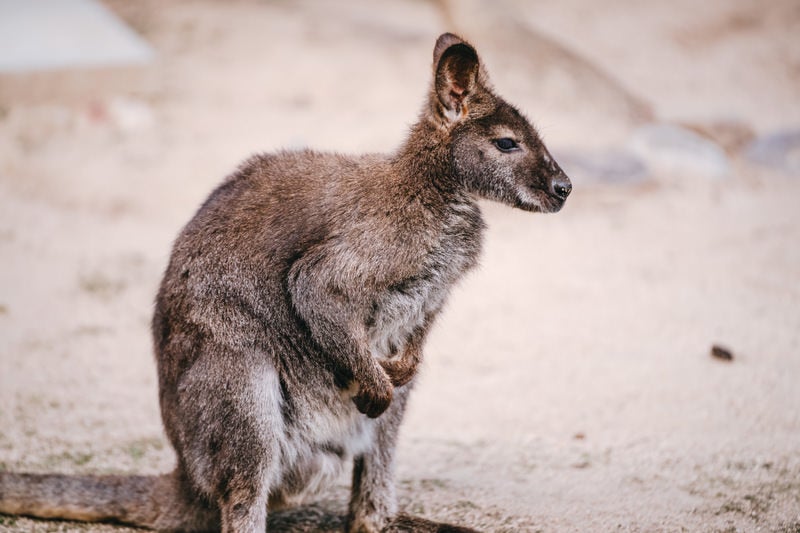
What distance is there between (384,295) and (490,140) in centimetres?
80

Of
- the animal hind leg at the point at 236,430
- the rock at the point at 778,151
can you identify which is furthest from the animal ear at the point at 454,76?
the rock at the point at 778,151

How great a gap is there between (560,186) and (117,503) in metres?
2.29

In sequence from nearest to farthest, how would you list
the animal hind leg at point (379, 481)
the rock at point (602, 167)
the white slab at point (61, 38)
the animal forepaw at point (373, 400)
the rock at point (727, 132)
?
the animal forepaw at point (373, 400) → the animal hind leg at point (379, 481) → the rock at point (602, 167) → the rock at point (727, 132) → the white slab at point (61, 38)

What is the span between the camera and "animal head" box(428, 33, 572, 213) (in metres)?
3.80

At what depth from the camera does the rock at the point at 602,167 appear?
915 cm

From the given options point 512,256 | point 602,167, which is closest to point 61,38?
point 512,256

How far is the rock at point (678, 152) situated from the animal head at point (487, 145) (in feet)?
19.7

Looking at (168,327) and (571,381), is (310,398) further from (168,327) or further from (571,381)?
(571,381)

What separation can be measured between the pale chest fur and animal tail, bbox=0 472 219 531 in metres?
1.04

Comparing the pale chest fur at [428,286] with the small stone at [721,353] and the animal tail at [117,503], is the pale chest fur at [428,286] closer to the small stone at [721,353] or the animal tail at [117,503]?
the animal tail at [117,503]

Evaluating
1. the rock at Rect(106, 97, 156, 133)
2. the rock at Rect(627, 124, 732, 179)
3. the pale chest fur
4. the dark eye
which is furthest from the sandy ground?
the dark eye

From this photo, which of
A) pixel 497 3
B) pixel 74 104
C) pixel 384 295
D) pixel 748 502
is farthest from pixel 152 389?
pixel 497 3

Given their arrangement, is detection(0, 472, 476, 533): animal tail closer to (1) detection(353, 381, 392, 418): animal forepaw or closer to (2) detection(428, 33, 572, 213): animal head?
(1) detection(353, 381, 392, 418): animal forepaw

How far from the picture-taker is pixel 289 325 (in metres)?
3.63
